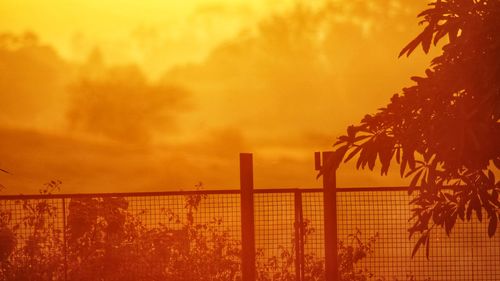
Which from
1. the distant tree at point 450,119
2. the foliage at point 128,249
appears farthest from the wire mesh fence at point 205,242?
the distant tree at point 450,119

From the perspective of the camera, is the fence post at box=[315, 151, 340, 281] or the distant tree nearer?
the distant tree

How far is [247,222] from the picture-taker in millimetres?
10773

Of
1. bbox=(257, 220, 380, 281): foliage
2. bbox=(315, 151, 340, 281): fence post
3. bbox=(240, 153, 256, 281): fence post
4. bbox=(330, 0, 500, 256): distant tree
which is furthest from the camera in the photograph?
bbox=(257, 220, 380, 281): foliage

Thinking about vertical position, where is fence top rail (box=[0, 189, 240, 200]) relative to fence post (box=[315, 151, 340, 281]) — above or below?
above

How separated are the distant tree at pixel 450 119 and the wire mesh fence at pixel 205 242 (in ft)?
10.1

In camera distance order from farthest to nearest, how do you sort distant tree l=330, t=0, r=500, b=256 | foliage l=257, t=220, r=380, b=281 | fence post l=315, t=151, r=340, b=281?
foliage l=257, t=220, r=380, b=281 → fence post l=315, t=151, r=340, b=281 → distant tree l=330, t=0, r=500, b=256

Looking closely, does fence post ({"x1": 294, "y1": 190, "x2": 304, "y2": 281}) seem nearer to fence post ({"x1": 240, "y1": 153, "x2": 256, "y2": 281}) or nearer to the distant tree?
fence post ({"x1": 240, "y1": 153, "x2": 256, "y2": 281})

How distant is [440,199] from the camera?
8.19 m

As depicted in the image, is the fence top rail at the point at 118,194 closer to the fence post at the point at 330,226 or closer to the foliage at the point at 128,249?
the foliage at the point at 128,249

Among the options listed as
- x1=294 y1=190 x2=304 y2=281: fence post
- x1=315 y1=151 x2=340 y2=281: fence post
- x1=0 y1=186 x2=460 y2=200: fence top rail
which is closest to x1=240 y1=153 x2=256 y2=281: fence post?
x1=0 y1=186 x2=460 y2=200: fence top rail

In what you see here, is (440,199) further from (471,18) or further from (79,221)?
(79,221)

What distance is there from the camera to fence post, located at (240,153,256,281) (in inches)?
424

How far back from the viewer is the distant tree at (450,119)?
690 centimetres

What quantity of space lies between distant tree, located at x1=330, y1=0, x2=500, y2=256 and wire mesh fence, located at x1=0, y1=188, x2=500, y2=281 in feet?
10.1
